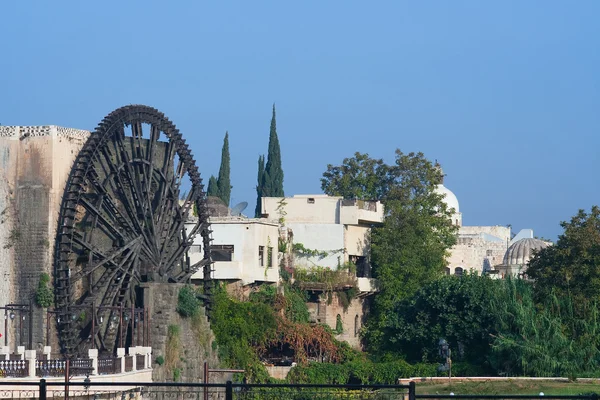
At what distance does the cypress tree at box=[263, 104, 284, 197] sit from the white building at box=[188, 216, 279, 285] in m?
21.9

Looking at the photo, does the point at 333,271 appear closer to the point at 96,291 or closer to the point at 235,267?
the point at 235,267

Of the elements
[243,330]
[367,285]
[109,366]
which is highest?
[367,285]

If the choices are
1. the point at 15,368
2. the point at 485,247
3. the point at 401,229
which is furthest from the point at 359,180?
the point at 15,368

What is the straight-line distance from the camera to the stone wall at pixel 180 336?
3697cm

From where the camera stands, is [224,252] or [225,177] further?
[225,177]

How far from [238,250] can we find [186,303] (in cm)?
1046

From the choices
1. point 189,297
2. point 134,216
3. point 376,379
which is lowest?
point 376,379

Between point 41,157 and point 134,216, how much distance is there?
450 cm

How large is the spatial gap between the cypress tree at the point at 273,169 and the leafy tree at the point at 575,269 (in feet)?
87.8

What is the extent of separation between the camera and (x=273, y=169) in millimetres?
72062

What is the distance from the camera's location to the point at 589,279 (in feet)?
149

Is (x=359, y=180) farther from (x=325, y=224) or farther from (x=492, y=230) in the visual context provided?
(x=492, y=230)

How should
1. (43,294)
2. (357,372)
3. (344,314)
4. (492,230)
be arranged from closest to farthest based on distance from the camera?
(43,294) < (357,372) < (344,314) < (492,230)

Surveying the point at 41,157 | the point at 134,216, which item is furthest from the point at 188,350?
the point at 41,157
